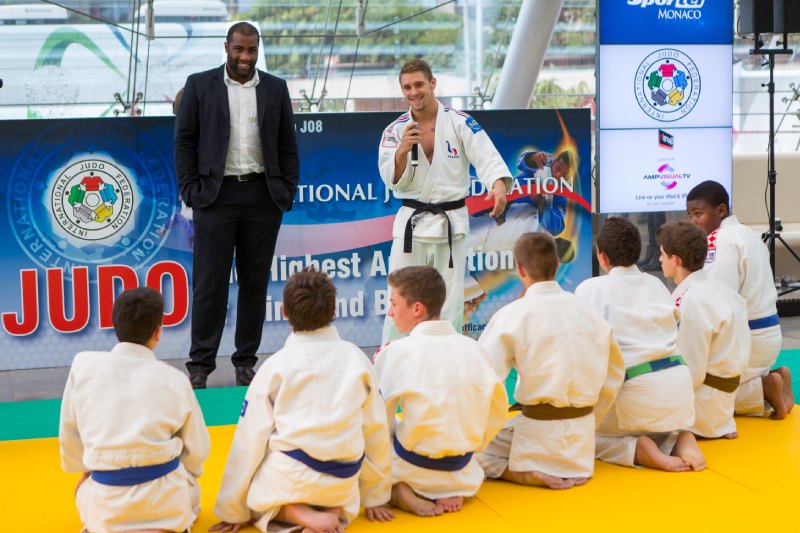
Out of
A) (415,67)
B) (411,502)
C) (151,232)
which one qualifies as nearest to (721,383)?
(411,502)

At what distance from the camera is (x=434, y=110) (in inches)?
195

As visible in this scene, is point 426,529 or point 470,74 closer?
point 426,529

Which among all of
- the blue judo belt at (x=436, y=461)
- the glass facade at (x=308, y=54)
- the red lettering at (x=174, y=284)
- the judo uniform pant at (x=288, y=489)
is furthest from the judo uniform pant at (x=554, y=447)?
the glass facade at (x=308, y=54)

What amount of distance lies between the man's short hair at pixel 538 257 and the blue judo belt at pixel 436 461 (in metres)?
0.68

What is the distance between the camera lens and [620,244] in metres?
3.72

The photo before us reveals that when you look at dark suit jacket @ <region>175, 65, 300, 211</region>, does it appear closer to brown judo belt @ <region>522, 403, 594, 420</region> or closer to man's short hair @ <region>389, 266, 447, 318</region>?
man's short hair @ <region>389, 266, 447, 318</region>

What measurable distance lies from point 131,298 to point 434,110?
2338mm

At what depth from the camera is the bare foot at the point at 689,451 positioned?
359 cm

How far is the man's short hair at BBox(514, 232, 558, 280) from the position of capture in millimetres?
3488

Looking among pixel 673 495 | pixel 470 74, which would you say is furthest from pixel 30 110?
pixel 673 495

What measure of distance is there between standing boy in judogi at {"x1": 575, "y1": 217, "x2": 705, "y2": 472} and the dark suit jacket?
1851 millimetres

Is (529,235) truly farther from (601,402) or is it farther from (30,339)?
(30,339)

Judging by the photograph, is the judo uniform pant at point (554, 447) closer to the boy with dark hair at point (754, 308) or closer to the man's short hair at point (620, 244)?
the man's short hair at point (620, 244)

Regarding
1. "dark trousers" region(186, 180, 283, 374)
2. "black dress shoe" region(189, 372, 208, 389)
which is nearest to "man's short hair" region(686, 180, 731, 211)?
"dark trousers" region(186, 180, 283, 374)
